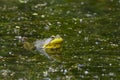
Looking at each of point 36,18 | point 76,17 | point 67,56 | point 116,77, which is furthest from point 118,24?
point 116,77

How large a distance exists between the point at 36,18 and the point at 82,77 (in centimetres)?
776

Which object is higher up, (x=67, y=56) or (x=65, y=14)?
(x=65, y=14)

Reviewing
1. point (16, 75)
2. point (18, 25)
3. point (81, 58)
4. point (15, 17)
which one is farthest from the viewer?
point (15, 17)

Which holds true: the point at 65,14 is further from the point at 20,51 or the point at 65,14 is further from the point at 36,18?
the point at 20,51

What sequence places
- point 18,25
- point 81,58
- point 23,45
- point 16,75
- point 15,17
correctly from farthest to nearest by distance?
point 15,17
point 18,25
point 23,45
point 81,58
point 16,75

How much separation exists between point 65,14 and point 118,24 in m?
2.89

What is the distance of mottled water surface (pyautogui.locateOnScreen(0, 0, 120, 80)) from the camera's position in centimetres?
1377

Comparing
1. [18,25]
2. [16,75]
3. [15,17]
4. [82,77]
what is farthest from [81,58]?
[15,17]

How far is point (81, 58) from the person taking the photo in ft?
49.7

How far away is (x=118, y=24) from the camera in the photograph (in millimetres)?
19828

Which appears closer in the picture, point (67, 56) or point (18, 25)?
point (67, 56)

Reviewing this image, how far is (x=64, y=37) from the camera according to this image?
1762 centimetres

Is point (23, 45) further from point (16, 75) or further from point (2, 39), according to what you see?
point (16, 75)

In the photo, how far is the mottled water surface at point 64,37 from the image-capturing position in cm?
1377
